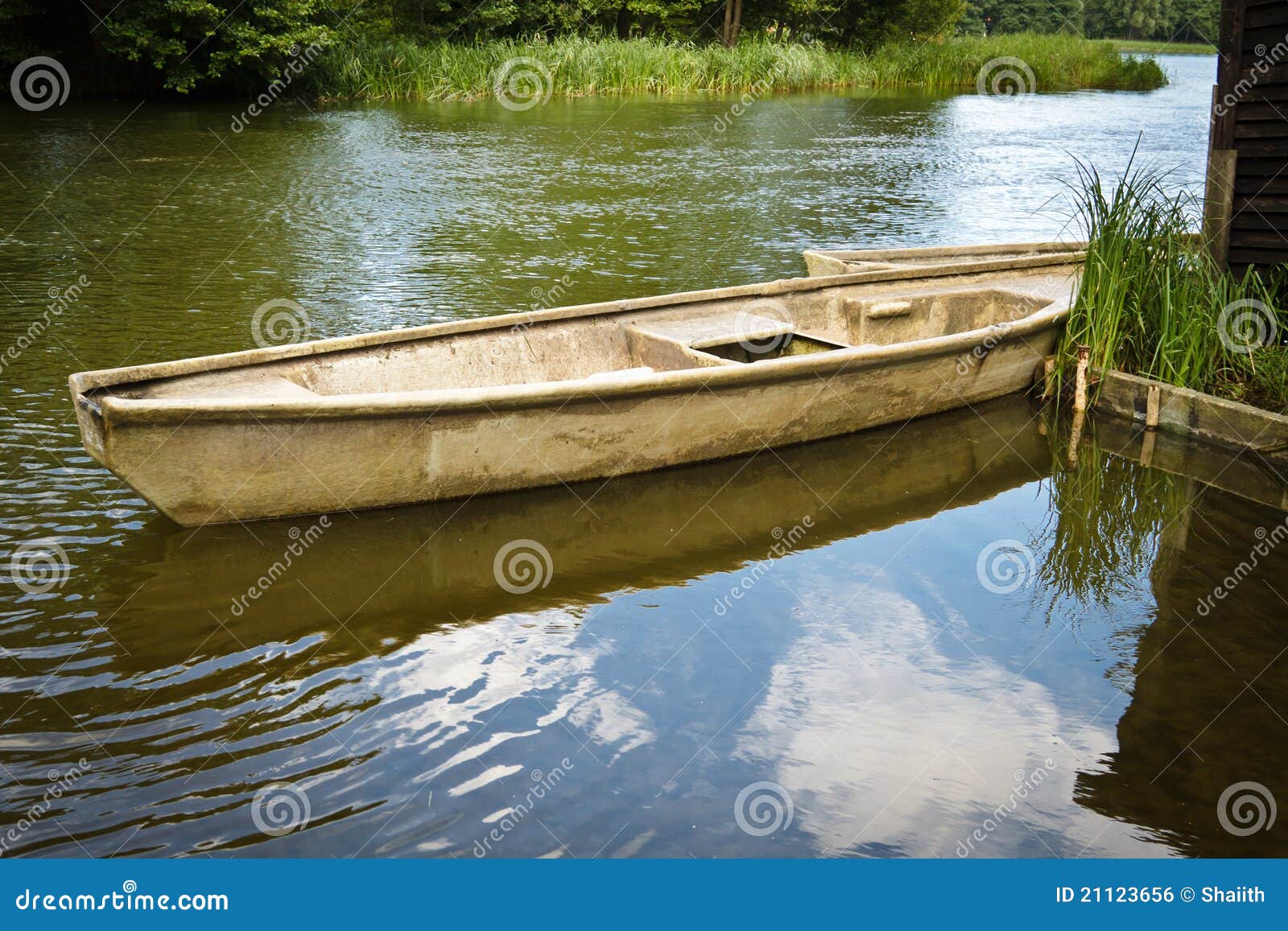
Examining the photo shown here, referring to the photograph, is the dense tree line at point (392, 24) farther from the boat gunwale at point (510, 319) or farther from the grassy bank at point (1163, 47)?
the boat gunwale at point (510, 319)

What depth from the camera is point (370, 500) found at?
17.4 ft

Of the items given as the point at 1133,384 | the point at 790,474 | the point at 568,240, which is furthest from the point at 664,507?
the point at 568,240

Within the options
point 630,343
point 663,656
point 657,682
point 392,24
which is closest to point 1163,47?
point 392,24

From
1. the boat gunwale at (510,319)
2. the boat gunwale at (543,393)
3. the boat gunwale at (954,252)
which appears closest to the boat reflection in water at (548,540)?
the boat gunwale at (543,393)

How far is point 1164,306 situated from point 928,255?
7.68ft

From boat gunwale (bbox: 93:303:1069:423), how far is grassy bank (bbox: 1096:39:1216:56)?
4169cm

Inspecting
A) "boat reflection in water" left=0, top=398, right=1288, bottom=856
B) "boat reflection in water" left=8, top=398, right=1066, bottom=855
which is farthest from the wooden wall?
"boat reflection in water" left=8, top=398, right=1066, bottom=855

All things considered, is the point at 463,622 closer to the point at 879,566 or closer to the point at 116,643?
the point at 116,643

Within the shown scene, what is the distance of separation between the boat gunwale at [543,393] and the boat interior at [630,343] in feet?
0.33

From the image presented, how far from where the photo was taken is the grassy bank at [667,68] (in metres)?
23.6

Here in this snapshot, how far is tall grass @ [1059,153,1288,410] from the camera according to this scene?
6602 mm

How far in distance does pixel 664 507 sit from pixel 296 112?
18.0 metres

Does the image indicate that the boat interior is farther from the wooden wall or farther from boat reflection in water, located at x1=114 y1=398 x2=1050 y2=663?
the wooden wall

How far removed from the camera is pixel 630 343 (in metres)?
6.71
